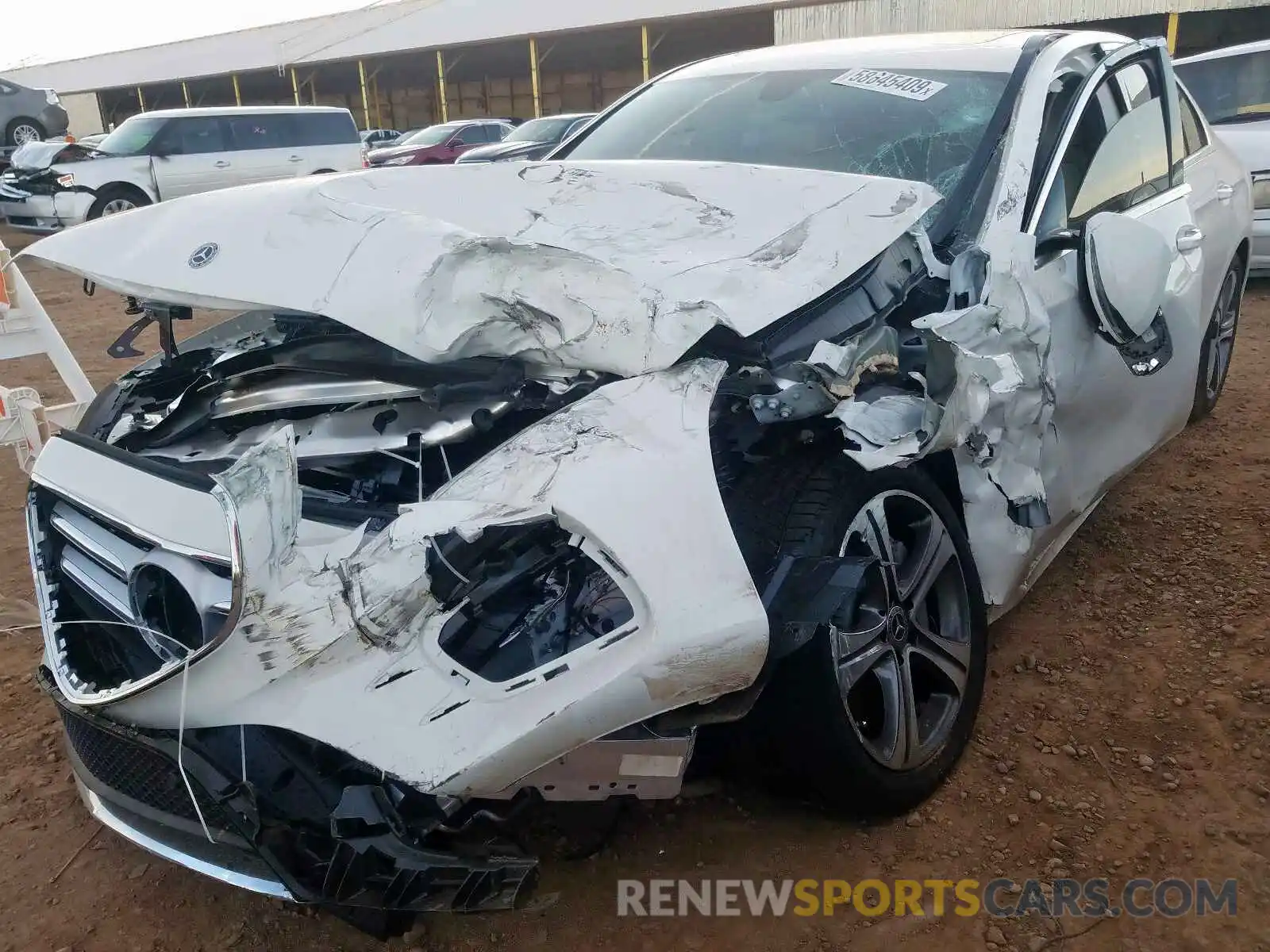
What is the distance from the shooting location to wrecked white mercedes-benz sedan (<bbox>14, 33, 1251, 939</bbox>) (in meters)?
1.52

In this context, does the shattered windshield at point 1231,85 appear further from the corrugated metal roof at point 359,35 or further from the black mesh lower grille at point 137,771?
the corrugated metal roof at point 359,35

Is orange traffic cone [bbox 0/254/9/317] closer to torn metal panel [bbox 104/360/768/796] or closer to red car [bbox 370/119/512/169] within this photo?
torn metal panel [bbox 104/360/768/796]

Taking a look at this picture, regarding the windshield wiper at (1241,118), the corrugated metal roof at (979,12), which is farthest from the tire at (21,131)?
the windshield wiper at (1241,118)

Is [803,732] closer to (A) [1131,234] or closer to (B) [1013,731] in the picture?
(B) [1013,731]

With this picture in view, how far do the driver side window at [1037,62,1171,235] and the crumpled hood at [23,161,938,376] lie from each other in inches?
27.8

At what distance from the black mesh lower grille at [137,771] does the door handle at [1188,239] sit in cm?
306

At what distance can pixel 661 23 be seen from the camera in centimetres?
2223

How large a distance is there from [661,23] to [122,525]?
2306cm

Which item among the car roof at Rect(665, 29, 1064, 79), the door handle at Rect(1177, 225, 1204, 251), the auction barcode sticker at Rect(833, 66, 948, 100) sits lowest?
the door handle at Rect(1177, 225, 1204, 251)

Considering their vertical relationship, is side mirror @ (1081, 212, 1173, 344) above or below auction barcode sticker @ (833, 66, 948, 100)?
below

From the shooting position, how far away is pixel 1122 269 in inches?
99.2

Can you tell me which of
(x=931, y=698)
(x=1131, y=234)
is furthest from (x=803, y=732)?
(x=1131, y=234)

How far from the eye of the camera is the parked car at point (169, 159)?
12.2 metres

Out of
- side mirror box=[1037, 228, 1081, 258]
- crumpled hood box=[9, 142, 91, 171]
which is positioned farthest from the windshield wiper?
crumpled hood box=[9, 142, 91, 171]
